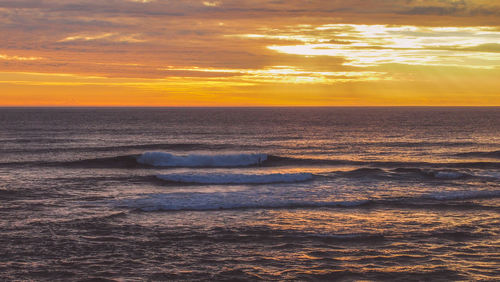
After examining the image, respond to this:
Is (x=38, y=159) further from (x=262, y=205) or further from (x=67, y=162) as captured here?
(x=262, y=205)

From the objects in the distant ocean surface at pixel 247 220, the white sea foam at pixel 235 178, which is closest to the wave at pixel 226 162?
the distant ocean surface at pixel 247 220

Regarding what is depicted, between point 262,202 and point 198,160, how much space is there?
1694 cm

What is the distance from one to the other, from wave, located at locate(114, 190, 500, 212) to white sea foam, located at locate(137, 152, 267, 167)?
13.9 meters

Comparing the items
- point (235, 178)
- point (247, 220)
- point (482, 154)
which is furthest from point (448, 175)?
point (247, 220)

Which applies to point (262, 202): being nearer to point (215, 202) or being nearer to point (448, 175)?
point (215, 202)

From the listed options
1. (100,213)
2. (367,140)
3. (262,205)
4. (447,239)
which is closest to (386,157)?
(367,140)

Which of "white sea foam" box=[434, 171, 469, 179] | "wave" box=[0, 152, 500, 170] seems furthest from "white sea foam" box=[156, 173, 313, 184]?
"white sea foam" box=[434, 171, 469, 179]

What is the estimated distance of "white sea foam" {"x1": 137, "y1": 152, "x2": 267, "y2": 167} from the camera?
3812 cm

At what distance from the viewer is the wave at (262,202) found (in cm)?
2134

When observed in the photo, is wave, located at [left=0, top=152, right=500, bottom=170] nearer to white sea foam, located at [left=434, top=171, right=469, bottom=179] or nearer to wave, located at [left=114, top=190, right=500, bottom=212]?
white sea foam, located at [left=434, top=171, right=469, bottom=179]

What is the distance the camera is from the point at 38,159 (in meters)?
38.1

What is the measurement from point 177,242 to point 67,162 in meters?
24.2

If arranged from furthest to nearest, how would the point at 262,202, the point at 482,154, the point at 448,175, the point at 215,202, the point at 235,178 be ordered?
the point at 482,154 → the point at 448,175 → the point at 235,178 → the point at 262,202 → the point at 215,202

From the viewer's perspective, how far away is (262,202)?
22.5 metres
